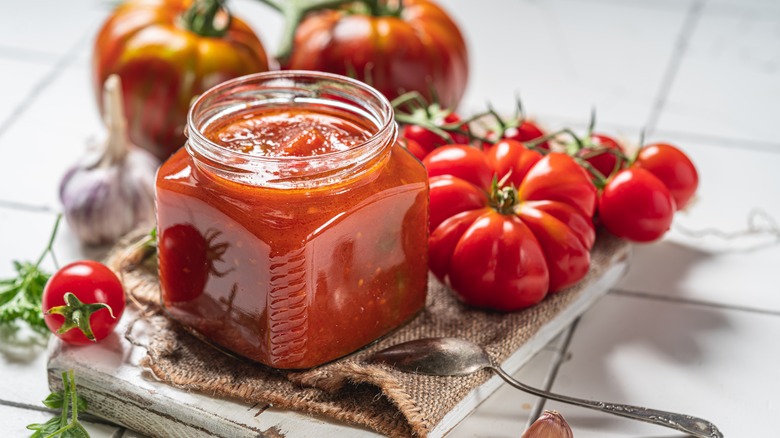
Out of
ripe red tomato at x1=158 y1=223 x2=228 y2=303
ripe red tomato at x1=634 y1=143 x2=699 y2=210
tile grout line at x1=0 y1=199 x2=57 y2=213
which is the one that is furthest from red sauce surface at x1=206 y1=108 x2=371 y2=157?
tile grout line at x1=0 y1=199 x2=57 y2=213

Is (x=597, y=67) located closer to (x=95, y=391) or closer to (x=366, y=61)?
(x=366, y=61)

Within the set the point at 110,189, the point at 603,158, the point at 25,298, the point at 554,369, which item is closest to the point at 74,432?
the point at 25,298

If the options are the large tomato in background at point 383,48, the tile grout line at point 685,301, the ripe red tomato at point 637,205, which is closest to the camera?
the ripe red tomato at point 637,205

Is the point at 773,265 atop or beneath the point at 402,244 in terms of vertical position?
beneath

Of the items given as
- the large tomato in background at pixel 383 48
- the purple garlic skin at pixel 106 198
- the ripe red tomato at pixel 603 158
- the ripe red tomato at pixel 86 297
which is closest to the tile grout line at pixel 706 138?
the large tomato in background at pixel 383 48

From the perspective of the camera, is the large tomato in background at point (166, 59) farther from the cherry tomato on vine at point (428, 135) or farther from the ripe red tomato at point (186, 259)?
the ripe red tomato at point (186, 259)

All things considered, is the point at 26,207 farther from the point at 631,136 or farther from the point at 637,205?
the point at 631,136

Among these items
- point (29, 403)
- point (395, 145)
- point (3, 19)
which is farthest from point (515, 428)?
point (3, 19)

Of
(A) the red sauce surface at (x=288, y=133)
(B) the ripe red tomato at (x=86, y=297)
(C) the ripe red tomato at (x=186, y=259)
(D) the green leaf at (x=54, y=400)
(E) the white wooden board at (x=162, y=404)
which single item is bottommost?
(D) the green leaf at (x=54, y=400)
